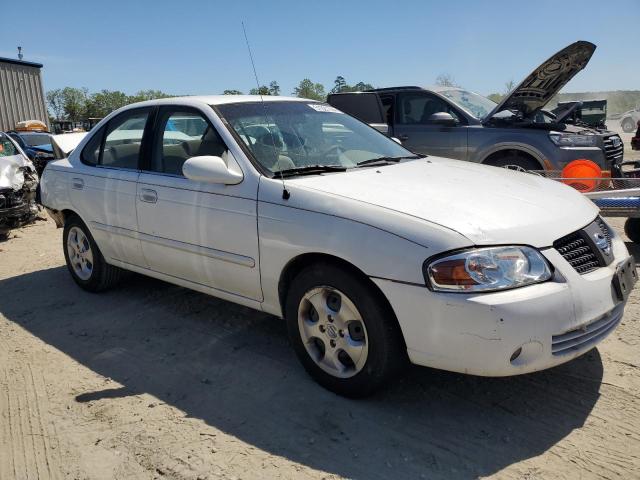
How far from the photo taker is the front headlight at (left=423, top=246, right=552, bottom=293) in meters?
2.44

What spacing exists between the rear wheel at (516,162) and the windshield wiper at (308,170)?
4258 mm

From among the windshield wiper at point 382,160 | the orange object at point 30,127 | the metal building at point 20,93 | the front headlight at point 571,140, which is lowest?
the front headlight at point 571,140

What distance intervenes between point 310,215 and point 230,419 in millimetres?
1160

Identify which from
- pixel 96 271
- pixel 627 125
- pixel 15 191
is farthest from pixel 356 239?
pixel 627 125

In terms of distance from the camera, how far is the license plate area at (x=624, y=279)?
9.13 feet

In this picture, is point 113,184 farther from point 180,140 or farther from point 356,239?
point 356,239

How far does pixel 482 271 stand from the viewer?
2.45 metres

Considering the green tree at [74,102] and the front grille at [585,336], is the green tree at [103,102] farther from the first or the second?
the front grille at [585,336]

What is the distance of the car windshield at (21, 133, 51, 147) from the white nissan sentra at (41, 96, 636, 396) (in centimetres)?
1302

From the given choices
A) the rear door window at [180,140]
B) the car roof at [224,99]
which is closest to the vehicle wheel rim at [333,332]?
the rear door window at [180,140]

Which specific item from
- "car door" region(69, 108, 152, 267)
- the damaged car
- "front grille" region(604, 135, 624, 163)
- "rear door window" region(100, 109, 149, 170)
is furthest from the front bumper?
the damaged car

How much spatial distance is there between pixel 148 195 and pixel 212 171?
35.9 inches

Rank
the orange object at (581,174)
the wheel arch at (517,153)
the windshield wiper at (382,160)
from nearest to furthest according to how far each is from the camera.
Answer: the windshield wiper at (382,160) < the orange object at (581,174) < the wheel arch at (517,153)

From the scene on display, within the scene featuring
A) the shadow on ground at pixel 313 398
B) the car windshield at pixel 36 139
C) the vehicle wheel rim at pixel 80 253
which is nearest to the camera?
the shadow on ground at pixel 313 398
